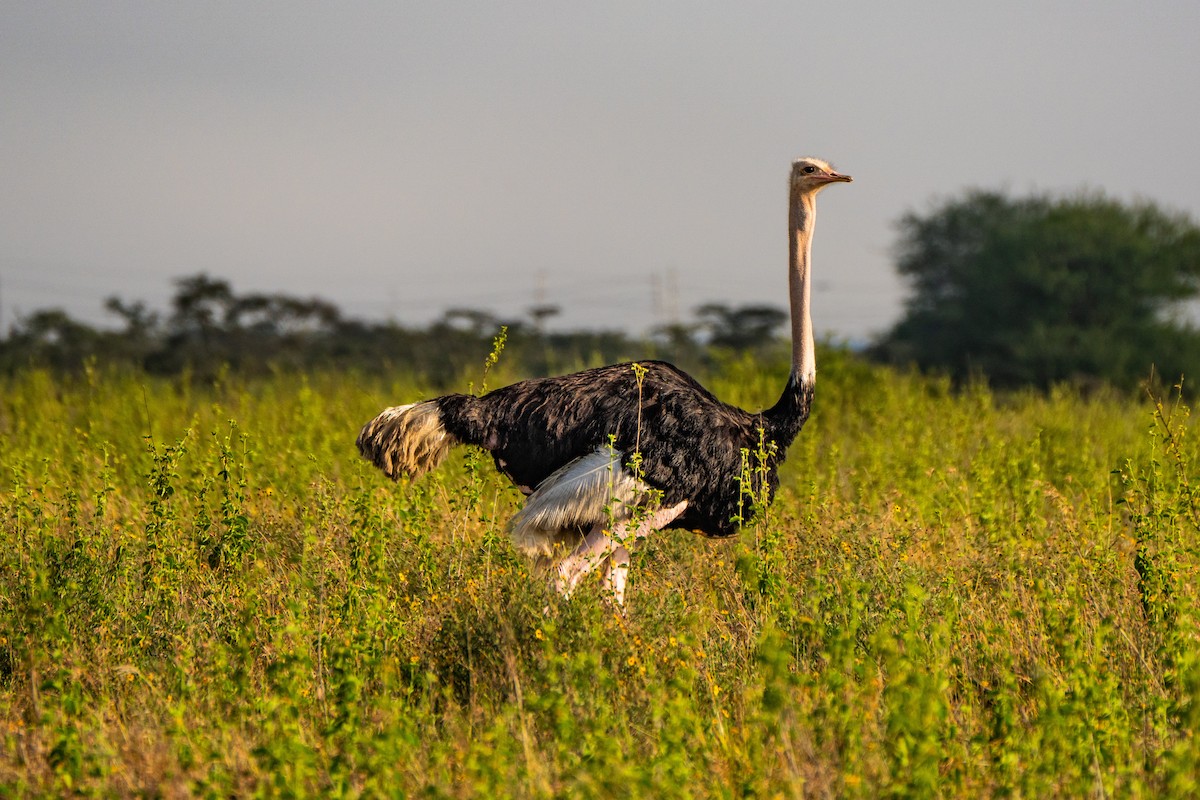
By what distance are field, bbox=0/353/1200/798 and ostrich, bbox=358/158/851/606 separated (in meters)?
0.22

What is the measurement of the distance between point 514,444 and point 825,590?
1.31 meters

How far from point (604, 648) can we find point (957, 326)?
22335 mm

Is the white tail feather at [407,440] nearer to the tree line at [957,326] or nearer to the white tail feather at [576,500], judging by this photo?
the white tail feather at [576,500]

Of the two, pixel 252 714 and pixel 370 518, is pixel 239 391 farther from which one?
pixel 252 714

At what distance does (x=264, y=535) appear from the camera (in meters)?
5.85

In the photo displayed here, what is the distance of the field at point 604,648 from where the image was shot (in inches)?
119

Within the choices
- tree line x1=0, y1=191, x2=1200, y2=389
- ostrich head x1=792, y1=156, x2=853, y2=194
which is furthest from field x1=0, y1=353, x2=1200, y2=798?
tree line x1=0, y1=191, x2=1200, y2=389

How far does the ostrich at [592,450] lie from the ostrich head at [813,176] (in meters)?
1.15

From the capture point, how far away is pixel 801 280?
575cm

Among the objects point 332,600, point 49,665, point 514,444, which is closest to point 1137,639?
point 514,444

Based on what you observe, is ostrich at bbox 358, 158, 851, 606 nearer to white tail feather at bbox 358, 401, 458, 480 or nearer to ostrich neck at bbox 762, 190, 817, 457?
white tail feather at bbox 358, 401, 458, 480

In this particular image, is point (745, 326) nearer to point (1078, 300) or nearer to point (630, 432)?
point (1078, 300)

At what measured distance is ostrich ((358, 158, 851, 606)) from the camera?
474 centimetres

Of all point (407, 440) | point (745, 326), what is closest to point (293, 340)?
point (745, 326)
